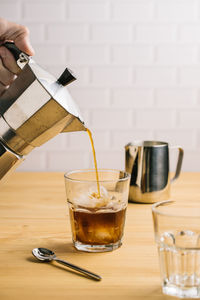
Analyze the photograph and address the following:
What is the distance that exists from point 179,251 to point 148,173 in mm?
447

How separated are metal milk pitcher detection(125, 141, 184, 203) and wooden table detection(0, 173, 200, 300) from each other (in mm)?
33

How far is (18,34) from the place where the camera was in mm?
954

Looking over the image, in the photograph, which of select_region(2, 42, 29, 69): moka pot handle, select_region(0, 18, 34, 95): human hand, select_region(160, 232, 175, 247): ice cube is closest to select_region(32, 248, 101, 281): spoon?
select_region(160, 232, 175, 247): ice cube

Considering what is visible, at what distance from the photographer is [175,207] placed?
0.58 meters

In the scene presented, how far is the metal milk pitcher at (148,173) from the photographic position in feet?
3.20

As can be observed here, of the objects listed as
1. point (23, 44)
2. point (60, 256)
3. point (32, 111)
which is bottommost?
point (60, 256)

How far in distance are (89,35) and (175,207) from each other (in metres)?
1.12

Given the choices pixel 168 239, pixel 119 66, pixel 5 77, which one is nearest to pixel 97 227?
pixel 168 239

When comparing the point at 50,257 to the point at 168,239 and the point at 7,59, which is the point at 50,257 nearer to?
the point at 168,239

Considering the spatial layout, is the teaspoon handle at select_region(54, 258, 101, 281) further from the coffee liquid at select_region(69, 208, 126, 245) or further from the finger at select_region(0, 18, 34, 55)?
the finger at select_region(0, 18, 34, 55)

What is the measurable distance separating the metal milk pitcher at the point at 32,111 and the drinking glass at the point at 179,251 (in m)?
0.23

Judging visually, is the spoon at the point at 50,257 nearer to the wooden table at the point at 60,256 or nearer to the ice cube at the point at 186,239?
the wooden table at the point at 60,256

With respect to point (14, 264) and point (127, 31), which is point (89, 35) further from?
point (14, 264)

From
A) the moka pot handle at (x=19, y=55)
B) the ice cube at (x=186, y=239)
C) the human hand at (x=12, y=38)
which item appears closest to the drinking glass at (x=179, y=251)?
the ice cube at (x=186, y=239)
